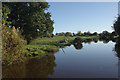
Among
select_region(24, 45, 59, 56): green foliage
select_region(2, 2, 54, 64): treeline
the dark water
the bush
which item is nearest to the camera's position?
the dark water

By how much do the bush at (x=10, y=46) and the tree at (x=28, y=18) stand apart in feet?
38.1

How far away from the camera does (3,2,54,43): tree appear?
20.9 meters

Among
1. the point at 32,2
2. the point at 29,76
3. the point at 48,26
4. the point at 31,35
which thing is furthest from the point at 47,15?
the point at 29,76

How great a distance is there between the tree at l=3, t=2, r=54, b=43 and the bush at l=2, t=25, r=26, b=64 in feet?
38.1

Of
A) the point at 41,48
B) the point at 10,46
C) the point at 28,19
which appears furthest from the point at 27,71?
the point at 28,19

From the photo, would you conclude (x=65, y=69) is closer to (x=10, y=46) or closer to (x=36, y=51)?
(x=10, y=46)

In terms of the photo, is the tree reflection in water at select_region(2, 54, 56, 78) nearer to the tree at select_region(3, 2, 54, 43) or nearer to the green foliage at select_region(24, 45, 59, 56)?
the green foliage at select_region(24, 45, 59, 56)

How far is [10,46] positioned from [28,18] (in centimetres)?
1275

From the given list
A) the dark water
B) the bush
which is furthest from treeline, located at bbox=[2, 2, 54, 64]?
the dark water

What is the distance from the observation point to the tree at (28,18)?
20875mm

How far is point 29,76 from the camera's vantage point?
6.87 metres

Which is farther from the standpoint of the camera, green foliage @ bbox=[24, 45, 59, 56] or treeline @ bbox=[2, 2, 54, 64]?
treeline @ bbox=[2, 2, 54, 64]

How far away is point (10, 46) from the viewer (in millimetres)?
9102

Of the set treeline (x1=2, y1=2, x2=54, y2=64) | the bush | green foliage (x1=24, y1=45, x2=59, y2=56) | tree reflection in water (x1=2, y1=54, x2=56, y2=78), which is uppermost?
treeline (x1=2, y1=2, x2=54, y2=64)
